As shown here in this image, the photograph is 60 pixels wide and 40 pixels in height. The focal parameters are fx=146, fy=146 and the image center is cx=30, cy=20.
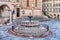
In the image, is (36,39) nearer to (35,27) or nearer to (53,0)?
(35,27)

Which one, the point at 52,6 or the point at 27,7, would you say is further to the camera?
the point at 52,6

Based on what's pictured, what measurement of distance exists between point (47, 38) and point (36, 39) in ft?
4.47

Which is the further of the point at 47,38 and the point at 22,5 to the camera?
the point at 22,5

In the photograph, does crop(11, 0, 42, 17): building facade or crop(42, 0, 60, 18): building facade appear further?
crop(42, 0, 60, 18): building facade

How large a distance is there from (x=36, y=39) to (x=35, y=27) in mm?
3642

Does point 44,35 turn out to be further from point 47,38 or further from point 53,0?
point 53,0

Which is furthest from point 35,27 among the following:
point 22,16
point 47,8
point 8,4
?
point 47,8

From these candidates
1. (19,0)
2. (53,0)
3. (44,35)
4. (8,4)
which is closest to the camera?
(44,35)

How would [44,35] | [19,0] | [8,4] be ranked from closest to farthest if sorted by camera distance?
[44,35] → [8,4] → [19,0]

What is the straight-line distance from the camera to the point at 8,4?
27.0 m

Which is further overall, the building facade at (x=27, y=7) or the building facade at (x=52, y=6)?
the building facade at (x=52, y=6)

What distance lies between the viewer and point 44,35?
1703cm

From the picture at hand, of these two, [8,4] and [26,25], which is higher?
[8,4]

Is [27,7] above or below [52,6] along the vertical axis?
above
